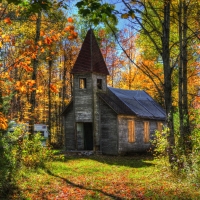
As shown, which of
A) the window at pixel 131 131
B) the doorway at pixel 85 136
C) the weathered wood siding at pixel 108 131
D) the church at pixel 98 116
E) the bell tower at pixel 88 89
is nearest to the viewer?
the weathered wood siding at pixel 108 131

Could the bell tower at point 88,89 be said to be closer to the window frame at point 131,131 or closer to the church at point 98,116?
the church at point 98,116

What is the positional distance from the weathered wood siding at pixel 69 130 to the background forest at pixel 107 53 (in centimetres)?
336

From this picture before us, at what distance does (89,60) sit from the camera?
23.9m

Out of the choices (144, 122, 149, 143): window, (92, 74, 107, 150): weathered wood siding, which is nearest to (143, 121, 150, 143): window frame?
(144, 122, 149, 143): window

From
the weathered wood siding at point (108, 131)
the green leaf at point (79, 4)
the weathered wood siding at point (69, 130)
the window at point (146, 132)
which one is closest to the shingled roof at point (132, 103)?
the weathered wood siding at point (108, 131)

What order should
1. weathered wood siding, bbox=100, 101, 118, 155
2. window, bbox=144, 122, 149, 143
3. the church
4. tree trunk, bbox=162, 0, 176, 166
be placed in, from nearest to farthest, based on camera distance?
tree trunk, bbox=162, 0, 176, 166, weathered wood siding, bbox=100, 101, 118, 155, the church, window, bbox=144, 122, 149, 143

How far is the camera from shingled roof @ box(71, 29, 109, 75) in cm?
2375

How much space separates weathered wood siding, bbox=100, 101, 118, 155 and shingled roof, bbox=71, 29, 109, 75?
305 cm

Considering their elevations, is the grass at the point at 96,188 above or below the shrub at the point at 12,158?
below

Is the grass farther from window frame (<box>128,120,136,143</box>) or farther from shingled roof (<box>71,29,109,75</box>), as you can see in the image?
shingled roof (<box>71,29,109,75</box>)

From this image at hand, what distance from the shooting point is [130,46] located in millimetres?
38375

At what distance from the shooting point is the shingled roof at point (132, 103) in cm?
2344

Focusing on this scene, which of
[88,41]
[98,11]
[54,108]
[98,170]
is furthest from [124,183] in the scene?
[54,108]

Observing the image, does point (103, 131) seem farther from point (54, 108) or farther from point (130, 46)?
point (54, 108)
